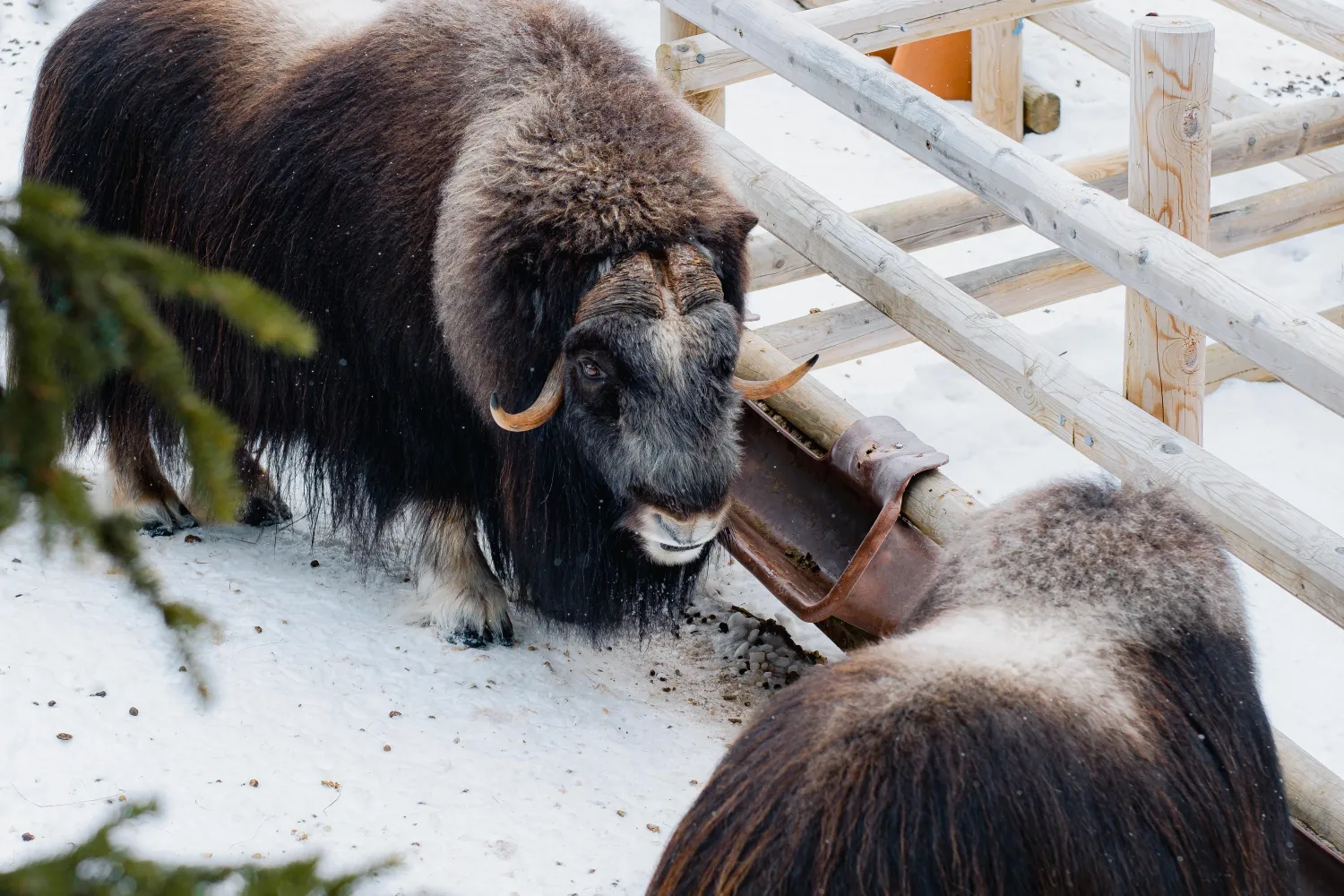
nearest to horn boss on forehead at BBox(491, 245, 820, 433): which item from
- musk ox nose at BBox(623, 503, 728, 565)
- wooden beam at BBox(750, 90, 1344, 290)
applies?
musk ox nose at BBox(623, 503, 728, 565)

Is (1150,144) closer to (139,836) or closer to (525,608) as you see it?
(525,608)

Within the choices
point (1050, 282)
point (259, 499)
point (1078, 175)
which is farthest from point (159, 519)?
point (1078, 175)

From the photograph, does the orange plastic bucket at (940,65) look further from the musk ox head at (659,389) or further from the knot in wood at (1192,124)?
the musk ox head at (659,389)

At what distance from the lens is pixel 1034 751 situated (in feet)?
5.63

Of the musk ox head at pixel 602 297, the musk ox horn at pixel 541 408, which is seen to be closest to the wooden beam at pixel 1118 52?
the musk ox head at pixel 602 297

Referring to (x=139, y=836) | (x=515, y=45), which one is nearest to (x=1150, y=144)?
(x=515, y=45)

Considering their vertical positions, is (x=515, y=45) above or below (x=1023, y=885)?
above

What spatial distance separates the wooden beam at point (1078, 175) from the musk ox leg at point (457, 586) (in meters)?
1.70

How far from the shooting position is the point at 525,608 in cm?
378

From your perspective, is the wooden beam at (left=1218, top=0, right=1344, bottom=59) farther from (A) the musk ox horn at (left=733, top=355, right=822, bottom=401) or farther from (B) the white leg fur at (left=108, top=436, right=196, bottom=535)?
(B) the white leg fur at (left=108, top=436, right=196, bottom=535)

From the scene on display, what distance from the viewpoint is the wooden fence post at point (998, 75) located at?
7.23 meters

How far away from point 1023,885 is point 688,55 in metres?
3.55

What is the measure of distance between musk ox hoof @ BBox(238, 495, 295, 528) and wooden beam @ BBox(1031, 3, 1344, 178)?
162 inches

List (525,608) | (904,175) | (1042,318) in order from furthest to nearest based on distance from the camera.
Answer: (904,175) → (1042,318) → (525,608)
